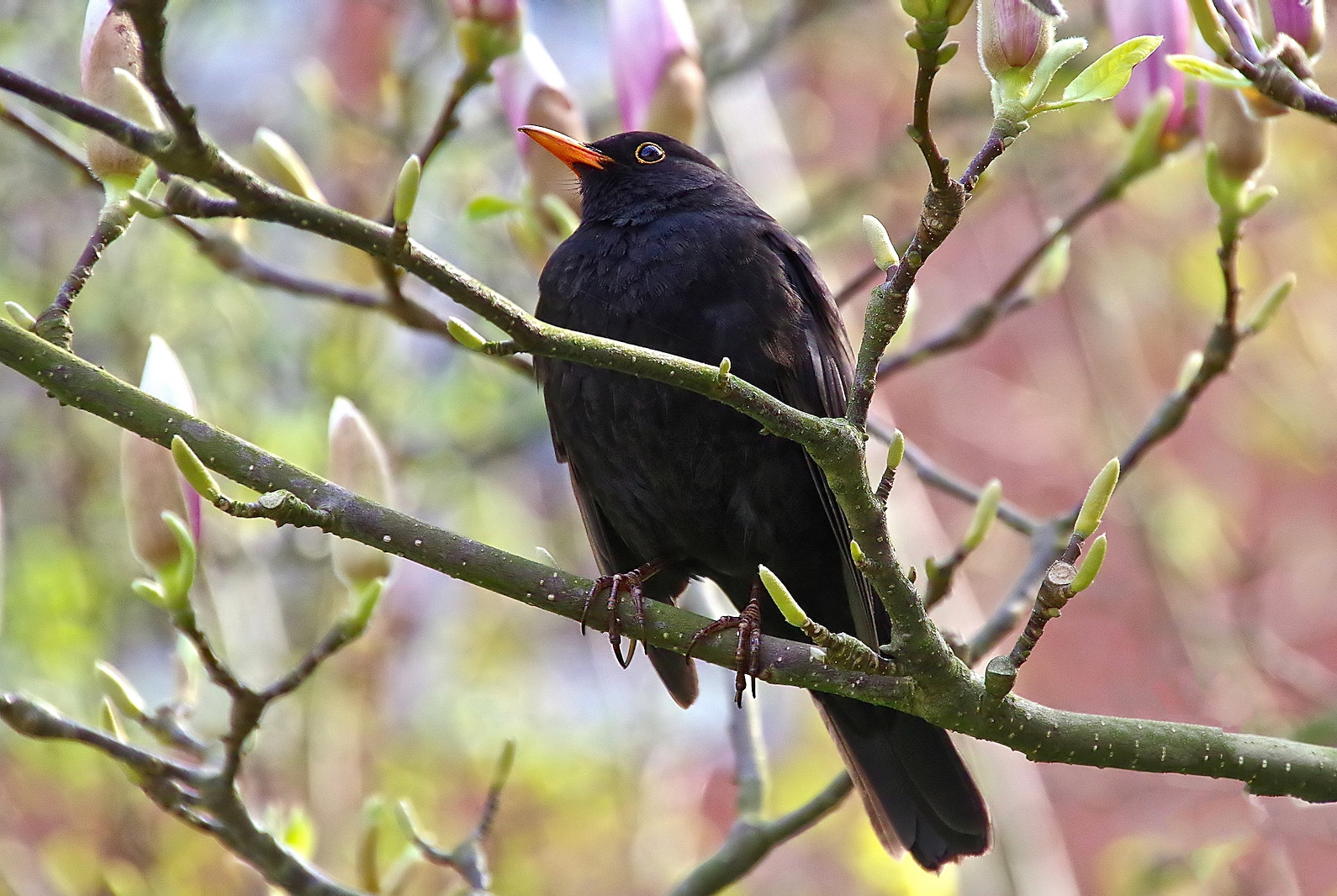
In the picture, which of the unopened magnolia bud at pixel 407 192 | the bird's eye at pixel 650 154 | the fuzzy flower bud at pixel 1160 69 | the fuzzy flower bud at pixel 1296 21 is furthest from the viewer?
the bird's eye at pixel 650 154

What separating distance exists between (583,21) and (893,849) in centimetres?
440

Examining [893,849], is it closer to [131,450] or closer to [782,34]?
[131,450]

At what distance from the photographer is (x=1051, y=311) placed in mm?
10141

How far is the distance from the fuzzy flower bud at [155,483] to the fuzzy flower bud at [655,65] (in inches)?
50.4

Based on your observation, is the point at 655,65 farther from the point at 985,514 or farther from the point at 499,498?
the point at 499,498

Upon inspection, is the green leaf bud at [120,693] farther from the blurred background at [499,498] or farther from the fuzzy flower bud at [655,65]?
the fuzzy flower bud at [655,65]

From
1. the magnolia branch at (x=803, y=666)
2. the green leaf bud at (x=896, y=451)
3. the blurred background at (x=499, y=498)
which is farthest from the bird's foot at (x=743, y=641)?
the blurred background at (x=499, y=498)

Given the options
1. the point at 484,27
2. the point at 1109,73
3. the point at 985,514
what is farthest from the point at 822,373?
the point at 1109,73

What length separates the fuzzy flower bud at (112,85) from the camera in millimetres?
2066

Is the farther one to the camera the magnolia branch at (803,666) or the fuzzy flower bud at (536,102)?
the fuzzy flower bud at (536,102)

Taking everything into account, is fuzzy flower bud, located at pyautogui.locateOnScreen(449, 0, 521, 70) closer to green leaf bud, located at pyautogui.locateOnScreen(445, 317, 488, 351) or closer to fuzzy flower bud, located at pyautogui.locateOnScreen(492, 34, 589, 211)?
fuzzy flower bud, located at pyautogui.locateOnScreen(492, 34, 589, 211)

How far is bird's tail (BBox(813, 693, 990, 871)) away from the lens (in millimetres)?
3184

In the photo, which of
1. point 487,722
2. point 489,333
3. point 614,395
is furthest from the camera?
point 487,722

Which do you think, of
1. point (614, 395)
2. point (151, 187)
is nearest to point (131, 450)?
point (151, 187)
